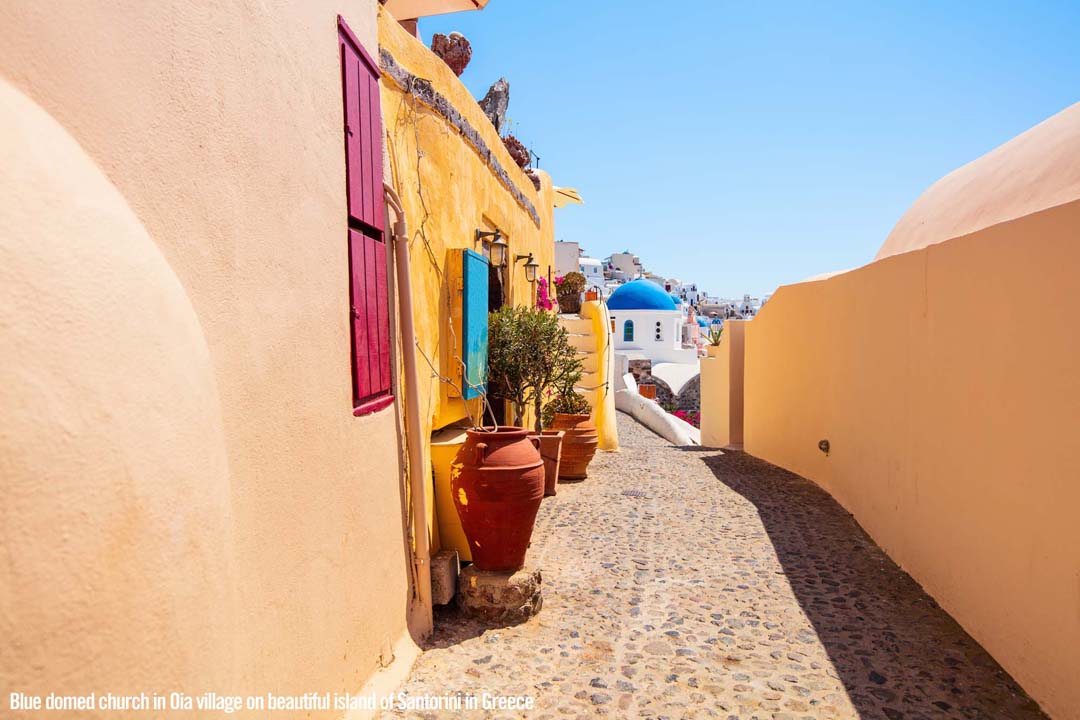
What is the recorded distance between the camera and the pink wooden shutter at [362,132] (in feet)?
10.2

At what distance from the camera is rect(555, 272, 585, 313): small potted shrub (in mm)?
12477

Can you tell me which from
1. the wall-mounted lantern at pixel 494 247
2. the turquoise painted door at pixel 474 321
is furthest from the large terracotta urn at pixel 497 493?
the wall-mounted lantern at pixel 494 247

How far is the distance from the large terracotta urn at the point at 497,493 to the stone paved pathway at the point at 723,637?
0.45m

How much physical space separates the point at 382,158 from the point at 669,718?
3.10 m

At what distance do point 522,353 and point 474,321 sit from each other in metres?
1.43

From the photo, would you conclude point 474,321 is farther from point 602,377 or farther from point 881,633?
point 602,377

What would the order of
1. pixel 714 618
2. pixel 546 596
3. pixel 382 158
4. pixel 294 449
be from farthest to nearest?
pixel 546 596, pixel 714 618, pixel 382 158, pixel 294 449

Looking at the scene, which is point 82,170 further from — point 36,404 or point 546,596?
point 546,596

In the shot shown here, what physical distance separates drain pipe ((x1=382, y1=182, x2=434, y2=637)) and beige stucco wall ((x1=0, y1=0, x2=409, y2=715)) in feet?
2.64

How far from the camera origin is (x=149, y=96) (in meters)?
1.73

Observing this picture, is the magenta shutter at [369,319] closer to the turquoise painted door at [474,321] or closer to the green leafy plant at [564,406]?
the turquoise painted door at [474,321]

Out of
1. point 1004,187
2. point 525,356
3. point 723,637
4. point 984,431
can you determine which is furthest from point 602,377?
point 984,431

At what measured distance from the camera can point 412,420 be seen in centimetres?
392

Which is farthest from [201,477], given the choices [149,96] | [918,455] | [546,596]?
[918,455]
